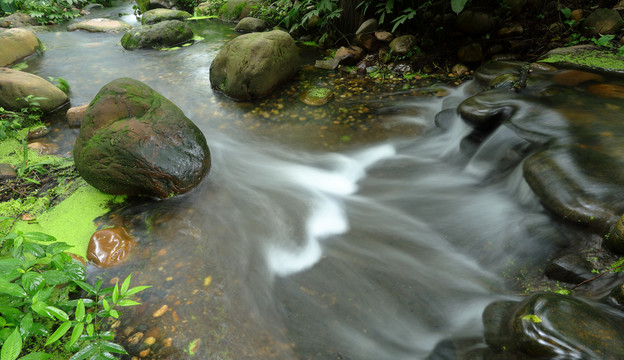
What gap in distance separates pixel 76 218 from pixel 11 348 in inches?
85.0

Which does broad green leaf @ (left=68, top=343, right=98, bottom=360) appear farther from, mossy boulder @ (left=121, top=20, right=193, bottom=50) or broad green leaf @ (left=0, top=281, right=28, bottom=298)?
mossy boulder @ (left=121, top=20, right=193, bottom=50)

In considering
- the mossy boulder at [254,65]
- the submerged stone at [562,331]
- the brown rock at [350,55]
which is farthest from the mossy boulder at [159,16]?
the submerged stone at [562,331]

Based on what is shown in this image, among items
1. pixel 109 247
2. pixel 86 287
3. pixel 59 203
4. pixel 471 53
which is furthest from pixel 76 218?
pixel 471 53

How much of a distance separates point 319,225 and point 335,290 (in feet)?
2.83

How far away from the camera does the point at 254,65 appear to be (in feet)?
18.5

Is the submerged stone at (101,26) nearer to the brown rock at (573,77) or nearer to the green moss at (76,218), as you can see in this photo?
the green moss at (76,218)

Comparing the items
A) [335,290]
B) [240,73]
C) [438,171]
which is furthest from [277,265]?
[240,73]

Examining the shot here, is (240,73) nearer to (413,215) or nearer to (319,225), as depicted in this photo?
(319,225)

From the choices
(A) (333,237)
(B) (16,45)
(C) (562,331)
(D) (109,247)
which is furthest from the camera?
(B) (16,45)

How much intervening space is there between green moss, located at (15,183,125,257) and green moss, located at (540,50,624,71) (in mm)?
6316

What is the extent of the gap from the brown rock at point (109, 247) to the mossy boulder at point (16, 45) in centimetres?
772

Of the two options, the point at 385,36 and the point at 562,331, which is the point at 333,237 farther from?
the point at 385,36

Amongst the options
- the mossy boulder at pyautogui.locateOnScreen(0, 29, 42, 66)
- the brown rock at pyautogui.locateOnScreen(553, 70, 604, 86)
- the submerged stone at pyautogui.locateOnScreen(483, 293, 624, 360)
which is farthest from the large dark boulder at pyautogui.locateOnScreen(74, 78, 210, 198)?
the mossy boulder at pyautogui.locateOnScreen(0, 29, 42, 66)

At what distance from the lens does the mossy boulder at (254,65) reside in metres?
5.69
